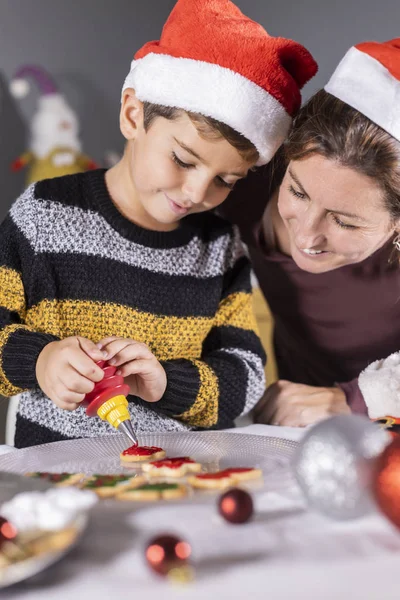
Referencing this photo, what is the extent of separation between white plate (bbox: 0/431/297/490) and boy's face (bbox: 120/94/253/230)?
1.11ft

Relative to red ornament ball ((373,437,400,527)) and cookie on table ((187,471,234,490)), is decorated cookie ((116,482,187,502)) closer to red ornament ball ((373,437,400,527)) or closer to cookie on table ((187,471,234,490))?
cookie on table ((187,471,234,490))

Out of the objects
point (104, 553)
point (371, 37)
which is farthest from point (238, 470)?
point (371, 37)

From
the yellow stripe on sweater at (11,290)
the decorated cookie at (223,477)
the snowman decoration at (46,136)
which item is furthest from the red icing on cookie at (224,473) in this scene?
the snowman decoration at (46,136)

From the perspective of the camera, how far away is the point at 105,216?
1000 mm

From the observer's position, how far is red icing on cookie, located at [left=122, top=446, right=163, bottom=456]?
0.67 meters

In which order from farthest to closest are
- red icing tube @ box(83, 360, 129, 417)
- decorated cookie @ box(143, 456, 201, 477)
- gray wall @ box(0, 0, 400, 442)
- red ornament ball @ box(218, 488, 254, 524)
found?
gray wall @ box(0, 0, 400, 442) < red icing tube @ box(83, 360, 129, 417) < decorated cookie @ box(143, 456, 201, 477) < red ornament ball @ box(218, 488, 254, 524)

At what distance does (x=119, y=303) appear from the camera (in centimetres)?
98

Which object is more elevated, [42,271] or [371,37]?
[371,37]

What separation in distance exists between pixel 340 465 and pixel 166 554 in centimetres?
14

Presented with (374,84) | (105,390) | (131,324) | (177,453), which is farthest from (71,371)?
(374,84)

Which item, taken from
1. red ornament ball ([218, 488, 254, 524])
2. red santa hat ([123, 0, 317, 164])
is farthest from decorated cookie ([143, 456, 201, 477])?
red santa hat ([123, 0, 317, 164])

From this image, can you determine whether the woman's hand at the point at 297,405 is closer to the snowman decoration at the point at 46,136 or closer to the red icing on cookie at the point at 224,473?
the red icing on cookie at the point at 224,473

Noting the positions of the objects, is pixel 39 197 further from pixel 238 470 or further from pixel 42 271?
pixel 238 470

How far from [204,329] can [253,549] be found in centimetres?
60
